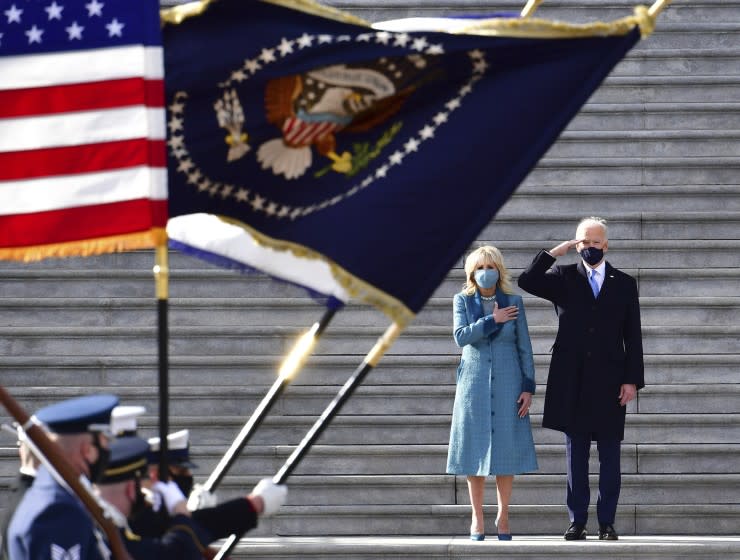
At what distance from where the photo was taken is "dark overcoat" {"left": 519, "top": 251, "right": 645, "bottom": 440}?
9.77m

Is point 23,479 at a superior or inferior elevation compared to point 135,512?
superior

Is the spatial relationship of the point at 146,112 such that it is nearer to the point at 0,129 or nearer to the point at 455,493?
the point at 0,129

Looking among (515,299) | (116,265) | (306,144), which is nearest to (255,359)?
(116,265)

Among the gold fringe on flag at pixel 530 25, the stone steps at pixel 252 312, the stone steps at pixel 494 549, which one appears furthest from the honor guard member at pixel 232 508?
the stone steps at pixel 252 312

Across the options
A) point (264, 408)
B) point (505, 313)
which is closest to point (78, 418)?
point (264, 408)

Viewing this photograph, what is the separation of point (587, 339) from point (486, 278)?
62 cm

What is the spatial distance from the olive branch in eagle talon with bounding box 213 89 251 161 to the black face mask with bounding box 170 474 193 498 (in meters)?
1.09

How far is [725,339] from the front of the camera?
38.0ft

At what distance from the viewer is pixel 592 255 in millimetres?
9789

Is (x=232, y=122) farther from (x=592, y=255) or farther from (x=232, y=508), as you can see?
(x=592, y=255)

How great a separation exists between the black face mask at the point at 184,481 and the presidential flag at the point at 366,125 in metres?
0.79

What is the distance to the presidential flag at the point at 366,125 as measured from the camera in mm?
5914

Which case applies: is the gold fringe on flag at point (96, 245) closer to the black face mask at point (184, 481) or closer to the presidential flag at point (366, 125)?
the presidential flag at point (366, 125)

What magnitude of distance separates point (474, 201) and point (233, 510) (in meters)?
1.24
